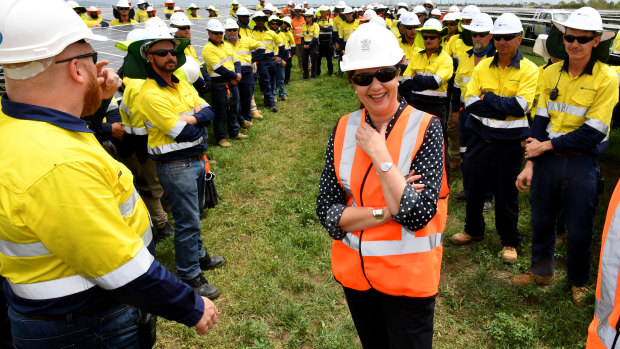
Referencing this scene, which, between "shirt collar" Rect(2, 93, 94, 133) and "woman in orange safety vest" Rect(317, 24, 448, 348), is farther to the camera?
"woman in orange safety vest" Rect(317, 24, 448, 348)

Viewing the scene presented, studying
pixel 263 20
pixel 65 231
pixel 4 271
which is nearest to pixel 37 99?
pixel 65 231

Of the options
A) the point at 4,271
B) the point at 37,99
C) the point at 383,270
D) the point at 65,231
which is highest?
the point at 37,99

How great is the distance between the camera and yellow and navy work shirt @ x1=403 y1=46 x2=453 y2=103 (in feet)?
18.9

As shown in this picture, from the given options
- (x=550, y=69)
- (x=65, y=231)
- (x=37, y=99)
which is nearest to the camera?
(x=65, y=231)

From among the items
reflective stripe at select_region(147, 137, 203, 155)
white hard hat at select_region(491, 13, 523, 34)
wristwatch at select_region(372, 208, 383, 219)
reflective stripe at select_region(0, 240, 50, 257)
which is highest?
white hard hat at select_region(491, 13, 523, 34)

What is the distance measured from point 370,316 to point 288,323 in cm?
161

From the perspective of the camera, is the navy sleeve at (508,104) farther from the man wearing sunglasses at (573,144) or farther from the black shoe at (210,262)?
Result: the black shoe at (210,262)

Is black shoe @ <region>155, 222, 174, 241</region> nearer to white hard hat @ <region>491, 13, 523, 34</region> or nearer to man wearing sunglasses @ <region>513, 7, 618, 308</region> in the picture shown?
man wearing sunglasses @ <region>513, 7, 618, 308</region>

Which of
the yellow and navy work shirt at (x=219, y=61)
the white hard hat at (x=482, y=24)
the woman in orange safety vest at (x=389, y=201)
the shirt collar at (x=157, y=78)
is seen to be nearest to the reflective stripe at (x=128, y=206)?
the woman in orange safety vest at (x=389, y=201)

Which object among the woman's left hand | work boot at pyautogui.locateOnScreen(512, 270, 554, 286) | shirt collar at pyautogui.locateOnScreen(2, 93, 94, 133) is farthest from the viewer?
work boot at pyautogui.locateOnScreen(512, 270, 554, 286)

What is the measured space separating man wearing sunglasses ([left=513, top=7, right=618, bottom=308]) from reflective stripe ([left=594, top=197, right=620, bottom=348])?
2.22 meters

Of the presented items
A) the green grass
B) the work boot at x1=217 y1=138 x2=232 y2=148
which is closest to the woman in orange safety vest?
the green grass

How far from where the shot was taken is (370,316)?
2.18 m

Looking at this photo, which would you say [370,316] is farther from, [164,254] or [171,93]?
[164,254]
